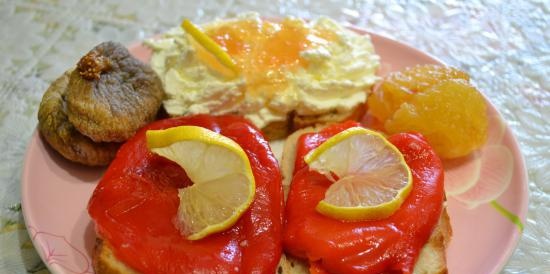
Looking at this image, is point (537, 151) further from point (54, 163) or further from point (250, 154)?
point (54, 163)

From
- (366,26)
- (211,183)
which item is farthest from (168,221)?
(366,26)

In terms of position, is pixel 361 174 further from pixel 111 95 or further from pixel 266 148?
pixel 111 95

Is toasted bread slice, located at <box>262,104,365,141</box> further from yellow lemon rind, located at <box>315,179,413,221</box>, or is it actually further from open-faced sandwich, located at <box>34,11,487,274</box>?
yellow lemon rind, located at <box>315,179,413,221</box>

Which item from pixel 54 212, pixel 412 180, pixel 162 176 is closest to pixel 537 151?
pixel 412 180

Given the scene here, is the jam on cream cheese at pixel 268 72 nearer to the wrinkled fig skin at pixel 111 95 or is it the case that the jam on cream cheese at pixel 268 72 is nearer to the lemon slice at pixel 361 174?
the wrinkled fig skin at pixel 111 95

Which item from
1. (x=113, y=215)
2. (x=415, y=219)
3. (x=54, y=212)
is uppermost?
(x=415, y=219)

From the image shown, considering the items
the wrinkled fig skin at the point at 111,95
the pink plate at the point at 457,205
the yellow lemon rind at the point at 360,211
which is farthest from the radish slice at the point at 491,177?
the wrinkled fig skin at the point at 111,95
